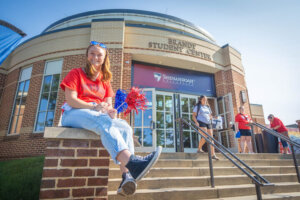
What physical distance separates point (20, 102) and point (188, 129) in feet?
25.4

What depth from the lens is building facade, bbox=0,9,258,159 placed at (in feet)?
23.4

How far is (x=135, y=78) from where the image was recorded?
7668mm

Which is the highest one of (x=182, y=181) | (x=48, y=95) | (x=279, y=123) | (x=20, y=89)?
(x=20, y=89)

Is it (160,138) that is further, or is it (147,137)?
(160,138)

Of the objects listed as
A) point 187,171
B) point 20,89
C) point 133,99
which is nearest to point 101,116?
point 133,99

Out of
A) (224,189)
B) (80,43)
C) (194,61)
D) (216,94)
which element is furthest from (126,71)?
(224,189)

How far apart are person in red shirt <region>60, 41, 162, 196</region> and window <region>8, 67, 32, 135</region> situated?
297 inches

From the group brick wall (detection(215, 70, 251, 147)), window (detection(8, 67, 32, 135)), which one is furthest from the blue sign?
window (detection(8, 67, 32, 135))

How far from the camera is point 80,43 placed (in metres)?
7.73

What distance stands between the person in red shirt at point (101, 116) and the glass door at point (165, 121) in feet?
18.0

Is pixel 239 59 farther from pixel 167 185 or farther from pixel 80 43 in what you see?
pixel 167 185

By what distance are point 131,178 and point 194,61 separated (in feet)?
24.8

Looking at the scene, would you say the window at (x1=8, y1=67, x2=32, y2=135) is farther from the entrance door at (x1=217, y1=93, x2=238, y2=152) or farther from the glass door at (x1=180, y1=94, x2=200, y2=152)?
the entrance door at (x1=217, y1=93, x2=238, y2=152)

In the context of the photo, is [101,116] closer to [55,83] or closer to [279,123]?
[55,83]
